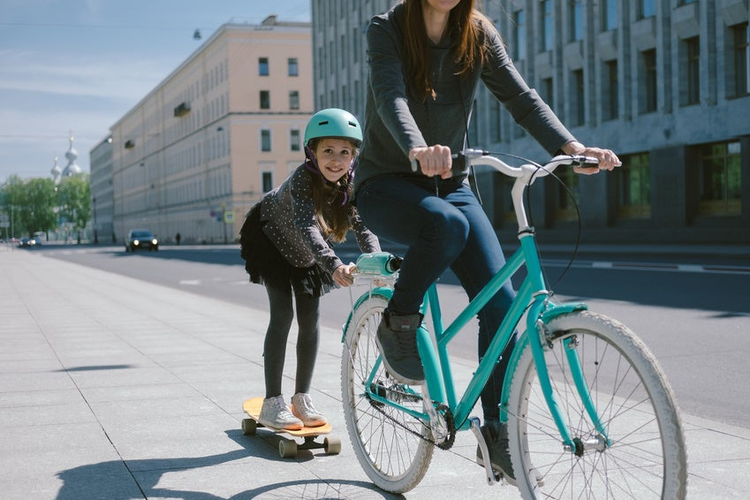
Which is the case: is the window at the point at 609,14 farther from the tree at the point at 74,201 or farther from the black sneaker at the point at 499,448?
the tree at the point at 74,201

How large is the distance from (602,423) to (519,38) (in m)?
40.4

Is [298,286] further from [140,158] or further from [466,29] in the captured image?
[140,158]

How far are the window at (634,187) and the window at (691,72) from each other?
3.11 m

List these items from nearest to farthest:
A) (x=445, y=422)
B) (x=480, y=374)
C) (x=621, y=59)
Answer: (x=480, y=374), (x=445, y=422), (x=621, y=59)

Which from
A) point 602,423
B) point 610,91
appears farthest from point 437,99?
point 610,91

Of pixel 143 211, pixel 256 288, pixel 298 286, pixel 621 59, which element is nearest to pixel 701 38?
pixel 621 59

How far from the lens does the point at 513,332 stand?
324 cm

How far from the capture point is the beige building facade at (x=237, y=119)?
8312 cm

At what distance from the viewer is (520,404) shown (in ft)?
9.96

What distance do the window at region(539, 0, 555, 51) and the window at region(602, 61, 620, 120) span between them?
3639mm

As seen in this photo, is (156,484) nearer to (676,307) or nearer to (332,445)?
(332,445)

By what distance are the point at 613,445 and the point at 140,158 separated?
429ft

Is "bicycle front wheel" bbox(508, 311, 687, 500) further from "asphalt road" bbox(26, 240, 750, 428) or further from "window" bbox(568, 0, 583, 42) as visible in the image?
"window" bbox(568, 0, 583, 42)

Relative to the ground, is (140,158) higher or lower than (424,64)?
higher
